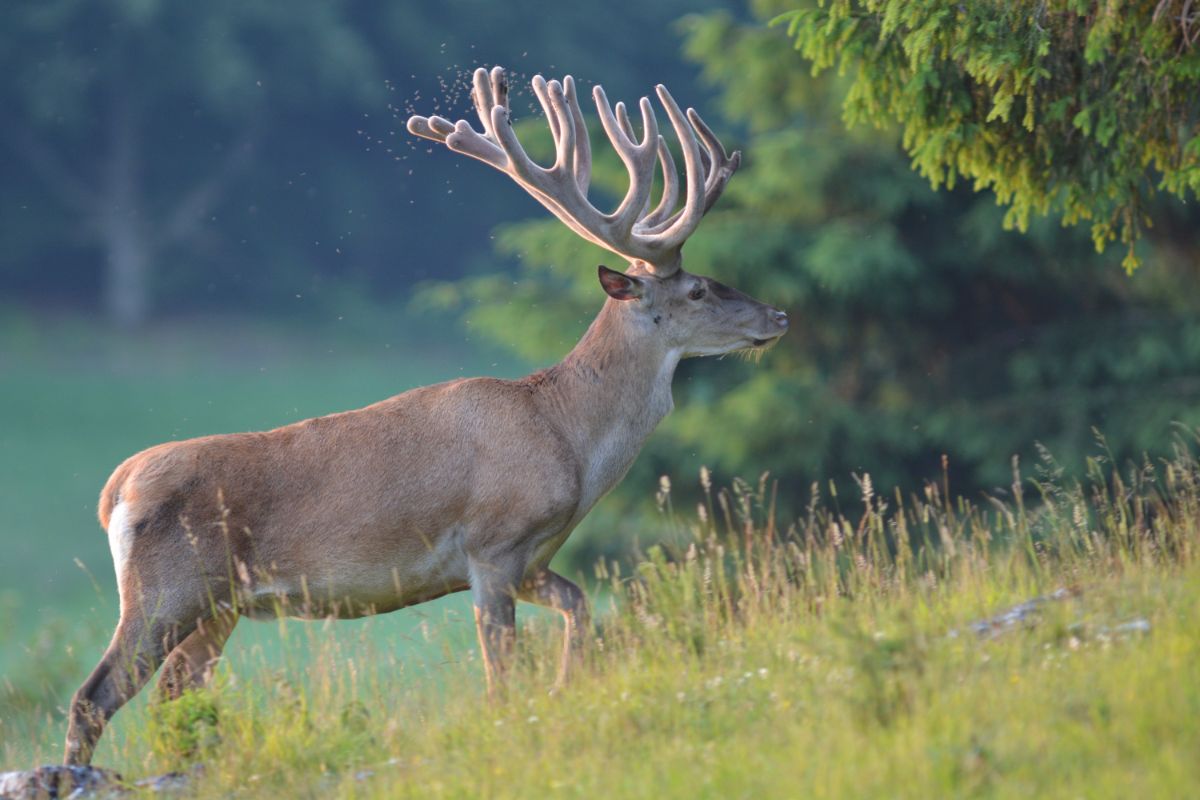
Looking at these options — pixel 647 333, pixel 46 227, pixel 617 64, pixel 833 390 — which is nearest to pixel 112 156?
pixel 46 227

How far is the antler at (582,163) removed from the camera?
741 centimetres

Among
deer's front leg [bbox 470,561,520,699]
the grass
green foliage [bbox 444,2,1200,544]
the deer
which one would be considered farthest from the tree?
the grass

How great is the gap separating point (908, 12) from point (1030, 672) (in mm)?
3739

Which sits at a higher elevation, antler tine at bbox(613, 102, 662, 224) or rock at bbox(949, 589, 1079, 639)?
antler tine at bbox(613, 102, 662, 224)

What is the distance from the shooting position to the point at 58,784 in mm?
5270

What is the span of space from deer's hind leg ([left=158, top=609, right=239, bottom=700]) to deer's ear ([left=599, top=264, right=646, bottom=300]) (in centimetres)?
223

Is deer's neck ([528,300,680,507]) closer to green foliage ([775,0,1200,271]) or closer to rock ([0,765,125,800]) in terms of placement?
green foliage ([775,0,1200,271])

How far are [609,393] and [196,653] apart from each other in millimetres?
2198

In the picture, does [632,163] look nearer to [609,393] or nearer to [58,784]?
[609,393]

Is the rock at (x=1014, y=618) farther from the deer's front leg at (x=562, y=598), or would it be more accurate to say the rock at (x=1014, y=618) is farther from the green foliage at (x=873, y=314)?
the green foliage at (x=873, y=314)

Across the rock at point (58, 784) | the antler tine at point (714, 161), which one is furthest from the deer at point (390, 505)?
the rock at point (58, 784)

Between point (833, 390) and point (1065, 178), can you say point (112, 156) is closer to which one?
point (833, 390)

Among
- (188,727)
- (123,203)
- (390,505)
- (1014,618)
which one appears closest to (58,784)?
(188,727)

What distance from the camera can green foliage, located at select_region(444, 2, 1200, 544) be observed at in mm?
15289
